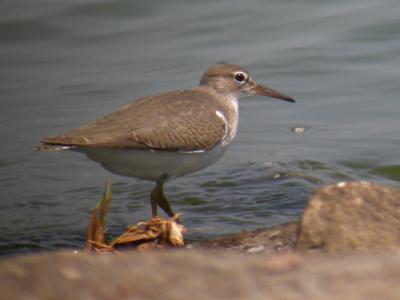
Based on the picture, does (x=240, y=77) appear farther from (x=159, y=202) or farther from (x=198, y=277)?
(x=198, y=277)

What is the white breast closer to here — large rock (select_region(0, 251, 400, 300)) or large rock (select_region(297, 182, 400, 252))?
large rock (select_region(297, 182, 400, 252))

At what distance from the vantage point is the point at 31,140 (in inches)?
431

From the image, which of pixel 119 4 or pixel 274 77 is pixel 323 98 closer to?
pixel 274 77

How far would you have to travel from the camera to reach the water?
9.09 m

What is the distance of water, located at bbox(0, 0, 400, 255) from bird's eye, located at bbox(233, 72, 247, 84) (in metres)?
0.95

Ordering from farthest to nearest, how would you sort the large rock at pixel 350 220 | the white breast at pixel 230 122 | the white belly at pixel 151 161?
the white breast at pixel 230 122, the white belly at pixel 151 161, the large rock at pixel 350 220

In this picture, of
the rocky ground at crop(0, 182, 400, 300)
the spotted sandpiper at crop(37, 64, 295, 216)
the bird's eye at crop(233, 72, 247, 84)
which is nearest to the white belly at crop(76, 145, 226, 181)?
the spotted sandpiper at crop(37, 64, 295, 216)

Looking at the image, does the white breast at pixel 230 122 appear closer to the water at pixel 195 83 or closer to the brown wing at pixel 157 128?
the brown wing at pixel 157 128

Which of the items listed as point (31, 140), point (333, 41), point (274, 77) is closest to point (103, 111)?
point (31, 140)

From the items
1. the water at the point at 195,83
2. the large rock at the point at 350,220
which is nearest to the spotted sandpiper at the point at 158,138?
the water at the point at 195,83

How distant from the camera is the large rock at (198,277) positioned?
3723 millimetres

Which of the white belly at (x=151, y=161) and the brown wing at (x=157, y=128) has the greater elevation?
the brown wing at (x=157, y=128)

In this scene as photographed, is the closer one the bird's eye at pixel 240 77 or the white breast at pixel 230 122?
the white breast at pixel 230 122

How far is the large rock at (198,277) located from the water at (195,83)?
4.02 metres
